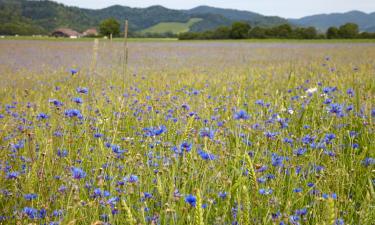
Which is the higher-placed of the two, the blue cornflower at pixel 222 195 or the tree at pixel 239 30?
the tree at pixel 239 30

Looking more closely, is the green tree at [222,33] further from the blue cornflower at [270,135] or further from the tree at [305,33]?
the blue cornflower at [270,135]

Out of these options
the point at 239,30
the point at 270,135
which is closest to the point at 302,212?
the point at 270,135

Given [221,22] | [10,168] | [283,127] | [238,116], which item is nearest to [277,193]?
[238,116]

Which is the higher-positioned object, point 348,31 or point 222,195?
point 348,31

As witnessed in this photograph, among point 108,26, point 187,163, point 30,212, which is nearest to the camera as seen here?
point 30,212

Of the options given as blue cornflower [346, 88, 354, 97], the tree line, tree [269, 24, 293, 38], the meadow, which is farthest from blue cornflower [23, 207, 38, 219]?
tree [269, 24, 293, 38]

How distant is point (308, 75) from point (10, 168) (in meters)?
5.14

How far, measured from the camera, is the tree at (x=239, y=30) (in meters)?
50.8

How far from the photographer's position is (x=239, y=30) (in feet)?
171

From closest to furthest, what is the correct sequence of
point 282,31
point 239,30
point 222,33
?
point 282,31, point 222,33, point 239,30

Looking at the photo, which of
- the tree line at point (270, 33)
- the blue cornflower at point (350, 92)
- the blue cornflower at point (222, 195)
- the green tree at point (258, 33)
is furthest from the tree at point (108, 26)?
the blue cornflower at point (222, 195)

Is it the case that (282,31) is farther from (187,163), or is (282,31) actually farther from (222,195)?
(222,195)

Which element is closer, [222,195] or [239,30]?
[222,195]

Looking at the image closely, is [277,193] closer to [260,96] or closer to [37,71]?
[260,96]
